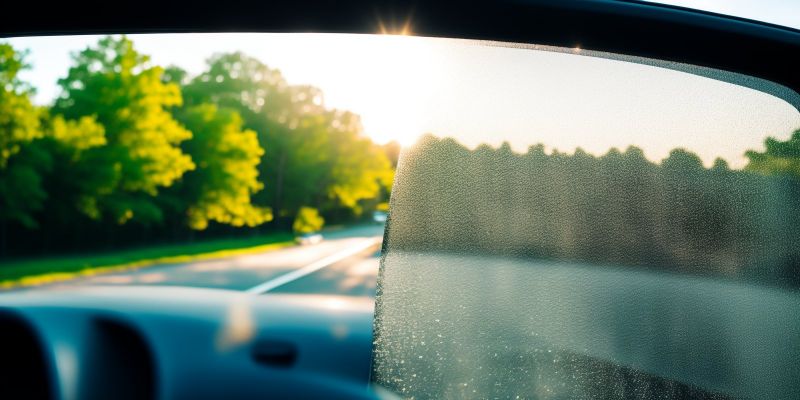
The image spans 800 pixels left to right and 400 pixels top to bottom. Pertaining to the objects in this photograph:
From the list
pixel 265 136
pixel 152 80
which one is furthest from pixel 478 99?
pixel 265 136

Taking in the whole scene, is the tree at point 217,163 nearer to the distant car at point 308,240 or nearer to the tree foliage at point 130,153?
the tree foliage at point 130,153

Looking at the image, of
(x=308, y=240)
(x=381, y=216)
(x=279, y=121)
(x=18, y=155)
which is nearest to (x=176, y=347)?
(x=18, y=155)

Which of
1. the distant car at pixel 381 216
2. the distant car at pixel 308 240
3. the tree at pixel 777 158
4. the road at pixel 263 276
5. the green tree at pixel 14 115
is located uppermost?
the green tree at pixel 14 115

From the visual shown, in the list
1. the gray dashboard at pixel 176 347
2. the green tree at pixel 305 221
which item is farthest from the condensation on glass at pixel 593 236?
the green tree at pixel 305 221

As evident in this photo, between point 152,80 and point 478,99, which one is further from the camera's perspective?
point 152,80

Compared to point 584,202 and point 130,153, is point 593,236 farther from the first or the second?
point 130,153

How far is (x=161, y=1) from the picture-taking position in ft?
5.24

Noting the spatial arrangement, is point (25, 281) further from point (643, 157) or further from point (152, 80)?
point (643, 157)

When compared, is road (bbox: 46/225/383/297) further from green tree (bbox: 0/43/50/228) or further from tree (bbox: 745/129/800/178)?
tree (bbox: 745/129/800/178)

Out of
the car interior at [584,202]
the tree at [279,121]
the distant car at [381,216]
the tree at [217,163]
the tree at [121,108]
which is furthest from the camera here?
the tree at [279,121]

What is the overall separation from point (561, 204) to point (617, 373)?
1.36 ft

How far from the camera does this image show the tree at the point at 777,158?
5.13 ft

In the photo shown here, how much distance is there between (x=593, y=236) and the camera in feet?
5.15

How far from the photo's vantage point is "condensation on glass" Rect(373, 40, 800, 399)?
1533 mm
